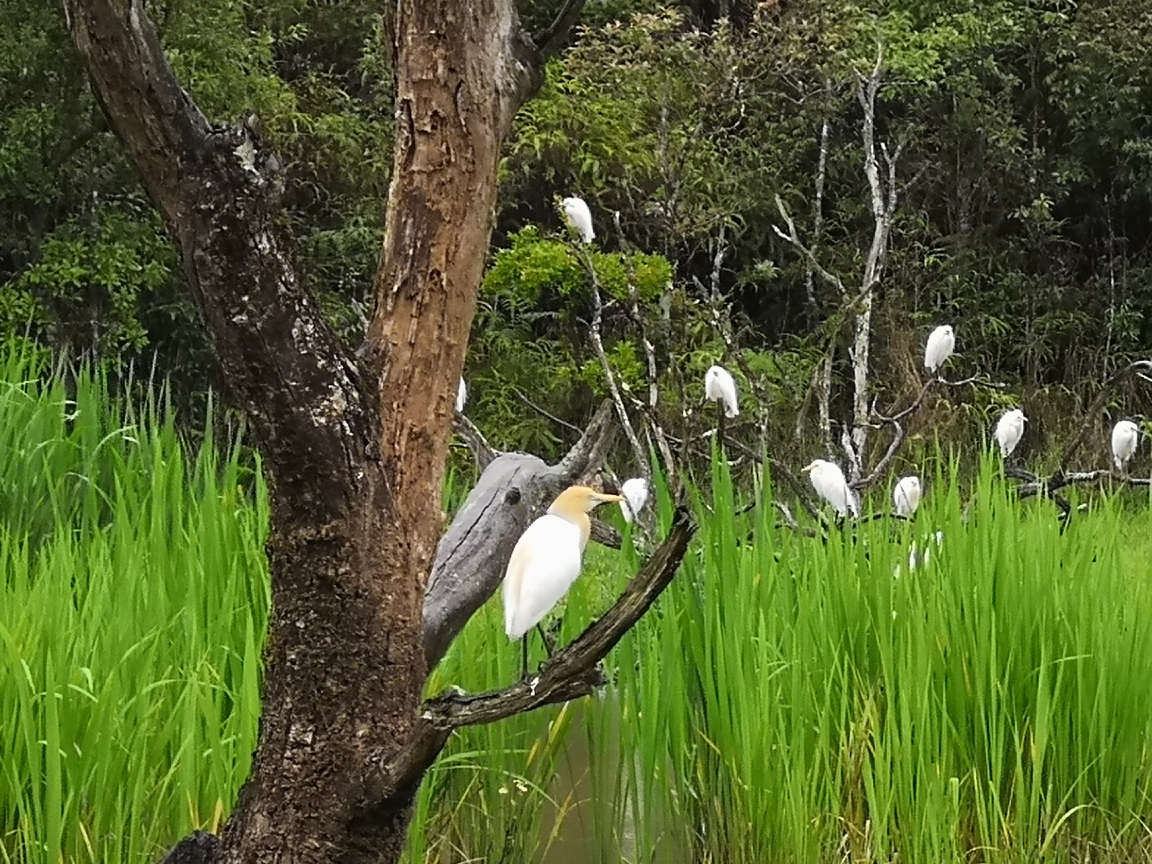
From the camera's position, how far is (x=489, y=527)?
1423 mm

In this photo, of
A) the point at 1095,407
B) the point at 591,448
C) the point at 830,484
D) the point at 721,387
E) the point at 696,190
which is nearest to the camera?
the point at 591,448

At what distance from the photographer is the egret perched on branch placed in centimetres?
143

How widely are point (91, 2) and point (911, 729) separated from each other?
1147 millimetres

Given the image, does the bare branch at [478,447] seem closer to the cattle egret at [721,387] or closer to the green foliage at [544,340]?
the cattle egret at [721,387]

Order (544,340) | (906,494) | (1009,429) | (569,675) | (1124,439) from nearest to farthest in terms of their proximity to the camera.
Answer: (569,675)
(906,494)
(1009,429)
(1124,439)
(544,340)

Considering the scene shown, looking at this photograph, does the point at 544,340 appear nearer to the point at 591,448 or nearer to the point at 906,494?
the point at 906,494

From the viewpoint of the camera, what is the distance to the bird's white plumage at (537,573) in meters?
1.43

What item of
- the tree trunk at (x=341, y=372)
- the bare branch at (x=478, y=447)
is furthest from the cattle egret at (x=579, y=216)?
the tree trunk at (x=341, y=372)

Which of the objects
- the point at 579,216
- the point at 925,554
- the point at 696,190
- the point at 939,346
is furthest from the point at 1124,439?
the point at 925,554

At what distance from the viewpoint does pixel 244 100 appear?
4.47 metres

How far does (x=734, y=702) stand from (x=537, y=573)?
0.28m

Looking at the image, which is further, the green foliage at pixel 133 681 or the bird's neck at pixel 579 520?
the bird's neck at pixel 579 520

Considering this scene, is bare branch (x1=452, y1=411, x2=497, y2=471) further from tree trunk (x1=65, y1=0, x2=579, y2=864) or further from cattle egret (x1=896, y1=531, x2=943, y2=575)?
tree trunk (x1=65, y1=0, x2=579, y2=864)

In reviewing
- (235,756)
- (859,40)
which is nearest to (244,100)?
(859,40)
